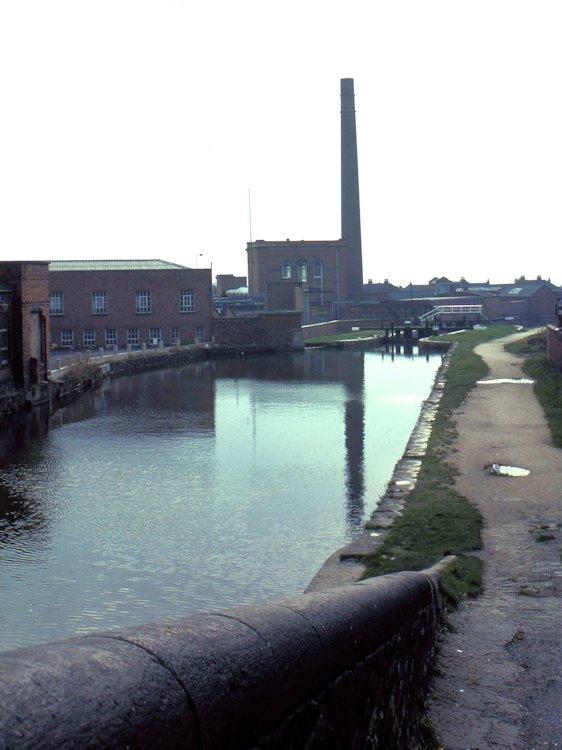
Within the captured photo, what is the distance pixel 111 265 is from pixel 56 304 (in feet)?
14.9

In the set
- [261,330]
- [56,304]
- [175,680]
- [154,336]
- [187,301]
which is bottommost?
[175,680]

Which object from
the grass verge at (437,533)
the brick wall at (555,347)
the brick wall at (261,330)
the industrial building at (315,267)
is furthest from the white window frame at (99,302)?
the grass verge at (437,533)

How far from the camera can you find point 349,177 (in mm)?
73250

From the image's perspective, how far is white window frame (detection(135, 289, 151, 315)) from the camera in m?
53.6

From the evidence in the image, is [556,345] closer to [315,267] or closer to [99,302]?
[99,302]

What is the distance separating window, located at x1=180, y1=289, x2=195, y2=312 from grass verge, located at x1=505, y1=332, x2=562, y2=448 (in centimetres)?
1829

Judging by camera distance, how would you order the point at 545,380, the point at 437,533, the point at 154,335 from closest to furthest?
1. the point at 437,533
2. the point at 545,380
3. the point at 154,335

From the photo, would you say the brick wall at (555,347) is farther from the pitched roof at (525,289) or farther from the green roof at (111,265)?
the pitched roof at (525,289)

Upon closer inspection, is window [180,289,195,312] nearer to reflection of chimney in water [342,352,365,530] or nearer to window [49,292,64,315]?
window [49,292,64,315]

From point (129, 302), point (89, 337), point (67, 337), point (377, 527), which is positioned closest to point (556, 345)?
point (377, 527)

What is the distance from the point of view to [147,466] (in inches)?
715

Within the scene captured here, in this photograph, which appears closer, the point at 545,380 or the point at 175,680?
the point at 175,680

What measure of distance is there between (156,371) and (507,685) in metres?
39.5

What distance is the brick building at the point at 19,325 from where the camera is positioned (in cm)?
2915
